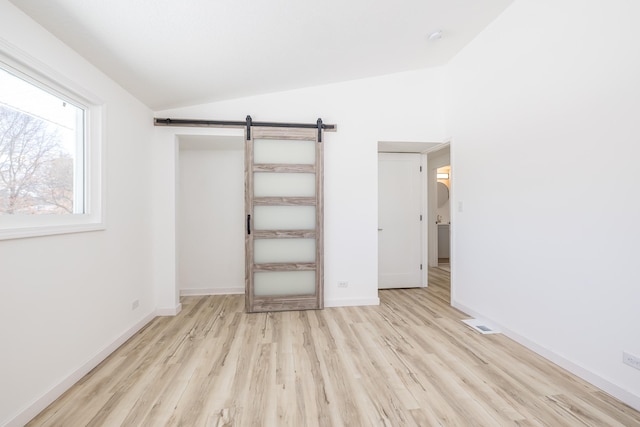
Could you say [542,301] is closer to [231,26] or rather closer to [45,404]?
[231,26]

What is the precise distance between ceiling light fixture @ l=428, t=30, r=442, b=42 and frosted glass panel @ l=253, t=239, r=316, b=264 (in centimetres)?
262

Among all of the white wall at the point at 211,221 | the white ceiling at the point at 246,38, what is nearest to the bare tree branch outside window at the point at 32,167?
the white ceiling at the point at 246,38

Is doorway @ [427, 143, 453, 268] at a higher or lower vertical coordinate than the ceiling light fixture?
lower

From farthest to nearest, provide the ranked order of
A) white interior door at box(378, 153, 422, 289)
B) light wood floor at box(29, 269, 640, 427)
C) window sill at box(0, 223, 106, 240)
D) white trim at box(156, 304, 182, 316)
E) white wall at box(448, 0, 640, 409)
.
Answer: white interior door at box(378, 153, 422, 289) < white trim at box(156, 304, 182, 316) < white wall at box(448, 0, 640, 409) < light wood floor at box(29, 269, 640, 427) < window sill at box(0, 223, 106, 240)

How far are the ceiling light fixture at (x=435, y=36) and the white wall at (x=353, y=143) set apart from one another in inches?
Answer: 29.8

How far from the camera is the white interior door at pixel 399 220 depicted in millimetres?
4266

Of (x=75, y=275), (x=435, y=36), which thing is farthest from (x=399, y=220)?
(x=75, y=275)

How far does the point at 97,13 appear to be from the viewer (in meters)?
1.62

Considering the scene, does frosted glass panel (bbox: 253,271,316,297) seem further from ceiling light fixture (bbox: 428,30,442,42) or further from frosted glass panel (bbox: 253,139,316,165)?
ceiling light fixture (bbox: 428,30,442,42)

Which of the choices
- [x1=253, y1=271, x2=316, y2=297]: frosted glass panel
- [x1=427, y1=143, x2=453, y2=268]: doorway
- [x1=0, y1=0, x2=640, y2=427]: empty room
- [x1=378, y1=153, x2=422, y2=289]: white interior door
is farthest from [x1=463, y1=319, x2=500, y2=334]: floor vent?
[x1=427, y1=143, x2=453, y2=268]: doorway

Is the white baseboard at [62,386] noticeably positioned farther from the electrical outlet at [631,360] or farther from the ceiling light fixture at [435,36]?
the ceiling light fixture at [435,36]

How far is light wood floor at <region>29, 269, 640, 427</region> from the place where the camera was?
5.17 feet

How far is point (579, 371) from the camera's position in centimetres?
197

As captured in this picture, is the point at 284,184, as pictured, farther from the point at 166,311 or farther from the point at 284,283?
the point at 166,311
